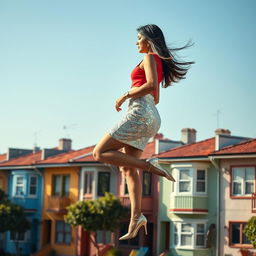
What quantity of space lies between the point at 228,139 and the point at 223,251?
6.11 meters

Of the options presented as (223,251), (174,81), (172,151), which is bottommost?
(223,251)

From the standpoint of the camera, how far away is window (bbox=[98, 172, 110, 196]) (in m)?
45.5

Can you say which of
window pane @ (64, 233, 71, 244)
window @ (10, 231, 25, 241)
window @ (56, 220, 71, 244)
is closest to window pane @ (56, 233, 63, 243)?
window @ (56, 220, 71, 244)

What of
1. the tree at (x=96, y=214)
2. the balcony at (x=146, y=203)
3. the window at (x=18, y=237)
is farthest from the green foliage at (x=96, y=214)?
the window at (x=18, y=237)

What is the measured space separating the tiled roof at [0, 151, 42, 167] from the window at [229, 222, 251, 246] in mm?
17192

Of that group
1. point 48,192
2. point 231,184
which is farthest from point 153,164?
point 48,192

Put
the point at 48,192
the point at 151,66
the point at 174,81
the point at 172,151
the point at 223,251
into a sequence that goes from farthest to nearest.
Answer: the point at 48,192, the point at 172,151, the point at 223,251, the point at 174,81, the point at 151,66

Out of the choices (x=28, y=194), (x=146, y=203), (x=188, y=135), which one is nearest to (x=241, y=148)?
(x=146, y=203)

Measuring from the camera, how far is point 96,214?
40.4 m

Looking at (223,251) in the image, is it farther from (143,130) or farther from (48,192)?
(143,130)

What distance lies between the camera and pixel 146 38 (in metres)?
8.72

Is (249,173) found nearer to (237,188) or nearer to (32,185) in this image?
(237,188)

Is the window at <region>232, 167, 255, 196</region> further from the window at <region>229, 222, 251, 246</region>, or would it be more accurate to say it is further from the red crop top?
the red crop top

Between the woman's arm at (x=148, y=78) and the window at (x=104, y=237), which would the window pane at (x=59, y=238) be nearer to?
the window at (x=104, y=237)
